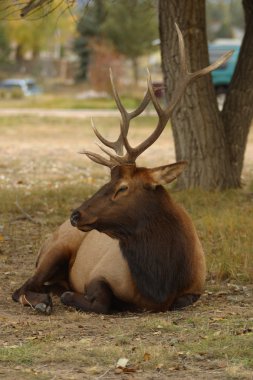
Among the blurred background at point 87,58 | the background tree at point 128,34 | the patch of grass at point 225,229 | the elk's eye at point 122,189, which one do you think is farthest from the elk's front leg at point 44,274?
the background tree at point 128,34

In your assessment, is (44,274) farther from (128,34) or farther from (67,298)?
(128,34)

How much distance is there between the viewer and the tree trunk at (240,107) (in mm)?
13617

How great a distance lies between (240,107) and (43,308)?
6.72 m

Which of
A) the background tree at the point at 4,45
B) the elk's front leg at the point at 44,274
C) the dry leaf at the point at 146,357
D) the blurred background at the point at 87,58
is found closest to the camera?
the dry leaf at the point at 146,357

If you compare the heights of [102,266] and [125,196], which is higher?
[125,196]

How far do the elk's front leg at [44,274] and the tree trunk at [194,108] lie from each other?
5.05 meters

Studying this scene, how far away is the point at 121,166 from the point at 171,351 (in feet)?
6.36

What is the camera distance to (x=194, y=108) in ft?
42.6

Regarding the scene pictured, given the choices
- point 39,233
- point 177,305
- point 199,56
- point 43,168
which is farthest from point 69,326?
point 43,168

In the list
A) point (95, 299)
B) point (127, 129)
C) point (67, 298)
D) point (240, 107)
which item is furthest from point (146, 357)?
point (240, 107)

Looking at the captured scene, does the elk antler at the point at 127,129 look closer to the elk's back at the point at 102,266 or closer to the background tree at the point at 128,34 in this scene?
the elk's back at the point at 102,266

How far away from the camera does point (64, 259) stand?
8.31 metres

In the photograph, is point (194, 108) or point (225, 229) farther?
point (194, 108)

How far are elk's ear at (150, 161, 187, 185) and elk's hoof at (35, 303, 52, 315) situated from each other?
127cm
